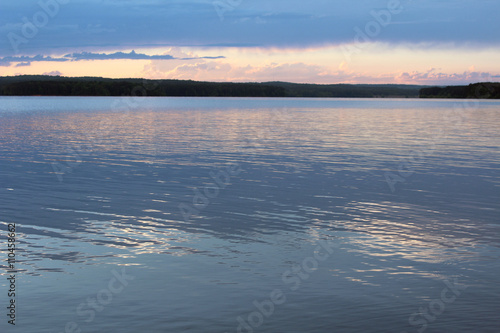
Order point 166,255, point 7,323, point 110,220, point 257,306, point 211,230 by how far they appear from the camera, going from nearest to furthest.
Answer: point 7,323, point 257,306, point 166,255, point 211,230, point 110,220

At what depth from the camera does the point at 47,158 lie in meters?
38.6

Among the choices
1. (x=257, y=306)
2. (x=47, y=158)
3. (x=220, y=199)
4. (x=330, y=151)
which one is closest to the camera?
(x=257, y=306)

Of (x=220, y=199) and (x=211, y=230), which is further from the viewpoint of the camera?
(x=220, y=199)

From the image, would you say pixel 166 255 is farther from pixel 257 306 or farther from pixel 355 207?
pixel 355 207

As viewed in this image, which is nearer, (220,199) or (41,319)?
(41,319)

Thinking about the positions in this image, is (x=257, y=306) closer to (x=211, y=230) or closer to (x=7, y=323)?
(x=7, y=323)

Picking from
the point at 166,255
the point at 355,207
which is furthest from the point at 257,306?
the point at 355,207

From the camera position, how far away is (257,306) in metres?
11.8

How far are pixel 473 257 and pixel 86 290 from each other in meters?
10.0

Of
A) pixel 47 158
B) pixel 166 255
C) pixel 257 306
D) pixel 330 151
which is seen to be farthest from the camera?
pixel 330 151

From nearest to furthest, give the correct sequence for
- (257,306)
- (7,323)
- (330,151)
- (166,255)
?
(7,323) < (257,306) < (166,255) < (330,151)

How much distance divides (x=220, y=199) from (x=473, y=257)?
1131 centimetres

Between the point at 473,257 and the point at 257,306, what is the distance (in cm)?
684

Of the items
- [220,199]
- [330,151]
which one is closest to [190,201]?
[220,199]
